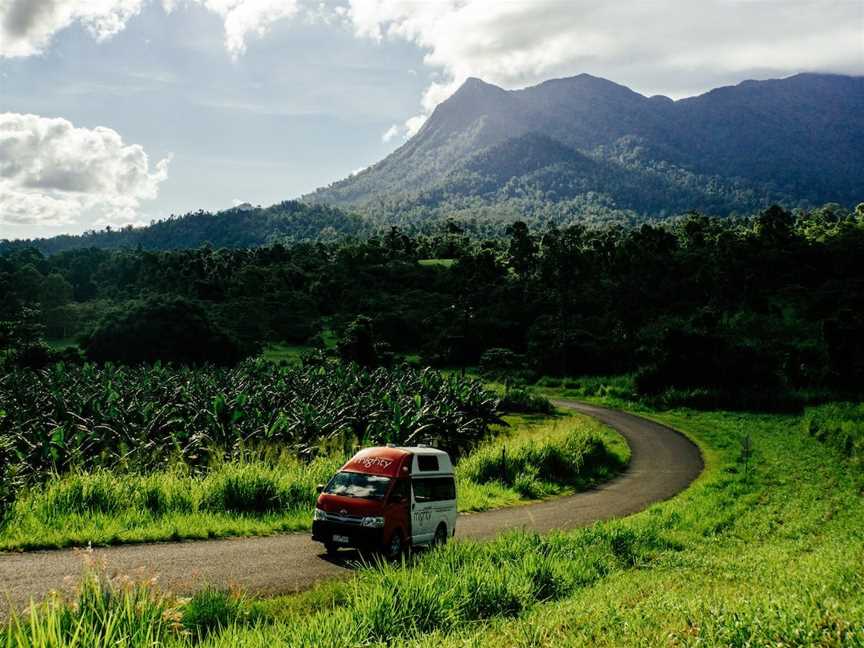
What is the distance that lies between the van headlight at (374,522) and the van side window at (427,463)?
1.97m

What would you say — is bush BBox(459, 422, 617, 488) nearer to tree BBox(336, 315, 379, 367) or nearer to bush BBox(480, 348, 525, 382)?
bush BBox(480, 348, 525, 382)

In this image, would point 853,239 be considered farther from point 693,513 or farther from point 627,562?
point 627,562

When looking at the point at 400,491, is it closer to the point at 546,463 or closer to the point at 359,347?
the point at 546,463

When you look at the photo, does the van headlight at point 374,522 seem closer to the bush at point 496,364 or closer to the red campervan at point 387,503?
the red campervan at point 387,503

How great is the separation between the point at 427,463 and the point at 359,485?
1903mm

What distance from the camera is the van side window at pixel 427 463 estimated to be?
16.1 meters

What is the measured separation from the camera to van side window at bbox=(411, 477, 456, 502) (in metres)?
15.7

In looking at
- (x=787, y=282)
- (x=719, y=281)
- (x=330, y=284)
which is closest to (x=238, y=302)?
(x=330, y=284)

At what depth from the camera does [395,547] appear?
48.4ft

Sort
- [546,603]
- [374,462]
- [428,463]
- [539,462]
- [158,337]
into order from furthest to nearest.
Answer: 1. [158,337]
2. [539,462]
3. [428,463]
4. [374,462]
5. [546,603]

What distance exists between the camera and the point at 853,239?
106 metres

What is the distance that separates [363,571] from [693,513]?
15.9 metres

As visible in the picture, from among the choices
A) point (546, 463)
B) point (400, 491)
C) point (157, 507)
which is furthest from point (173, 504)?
point (546, 463)

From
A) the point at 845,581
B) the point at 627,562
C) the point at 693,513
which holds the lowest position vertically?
the point at 693,513
